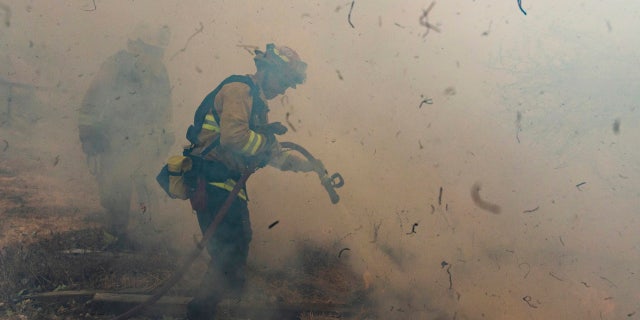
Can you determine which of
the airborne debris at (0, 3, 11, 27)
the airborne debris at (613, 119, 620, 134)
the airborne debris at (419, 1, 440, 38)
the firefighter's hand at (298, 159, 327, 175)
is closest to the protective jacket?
the firefighter's hand at (298, 159, 327, 175)

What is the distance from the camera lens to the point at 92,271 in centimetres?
330

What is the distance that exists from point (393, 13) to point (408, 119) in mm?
762

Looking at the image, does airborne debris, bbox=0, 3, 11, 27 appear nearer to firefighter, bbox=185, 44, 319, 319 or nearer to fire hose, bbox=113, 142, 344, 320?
firefighter, bbox=185, 44, 319, 319

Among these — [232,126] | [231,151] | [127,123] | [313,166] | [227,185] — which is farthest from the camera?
[127,123]

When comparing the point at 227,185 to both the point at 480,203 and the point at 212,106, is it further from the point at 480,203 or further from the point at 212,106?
the point at 480,203

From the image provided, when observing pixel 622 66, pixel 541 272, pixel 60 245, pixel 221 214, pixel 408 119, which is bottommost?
pixel 541 272

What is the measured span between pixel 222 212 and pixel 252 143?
48cm

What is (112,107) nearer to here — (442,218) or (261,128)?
(261,128)

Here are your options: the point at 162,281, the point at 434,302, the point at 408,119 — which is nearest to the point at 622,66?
the point at 408,119

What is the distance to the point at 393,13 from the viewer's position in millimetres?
3260

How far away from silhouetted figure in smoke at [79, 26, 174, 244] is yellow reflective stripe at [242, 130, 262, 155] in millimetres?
1093

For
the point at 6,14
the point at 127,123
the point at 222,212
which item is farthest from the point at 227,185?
the point at 6,14

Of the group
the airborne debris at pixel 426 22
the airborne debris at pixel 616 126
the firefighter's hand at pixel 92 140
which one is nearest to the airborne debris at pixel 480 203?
the airborne debris at pixel 616 126

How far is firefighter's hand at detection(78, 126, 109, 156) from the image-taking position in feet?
11.3
